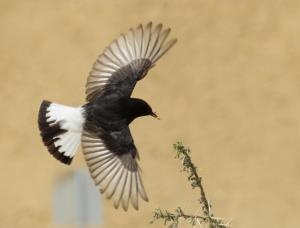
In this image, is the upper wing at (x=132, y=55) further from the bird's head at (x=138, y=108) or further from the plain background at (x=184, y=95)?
the plain background at (x=184, y=95)

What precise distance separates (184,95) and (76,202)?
28.5 ft

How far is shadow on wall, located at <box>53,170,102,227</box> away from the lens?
3318 millimetres

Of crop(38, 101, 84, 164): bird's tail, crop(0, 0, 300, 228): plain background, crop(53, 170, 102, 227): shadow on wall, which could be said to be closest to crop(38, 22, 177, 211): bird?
crop(38, 101, 84, 164): bird's tail

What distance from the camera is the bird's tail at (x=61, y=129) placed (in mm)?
6188

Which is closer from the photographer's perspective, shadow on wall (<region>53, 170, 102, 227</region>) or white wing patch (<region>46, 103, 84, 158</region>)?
shadow on wall (<region>53, 170, 102, 227</region>)

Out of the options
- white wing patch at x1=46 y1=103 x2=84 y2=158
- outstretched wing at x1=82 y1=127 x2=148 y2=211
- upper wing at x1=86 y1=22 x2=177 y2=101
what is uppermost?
upper wing at x1=86 y1=22 x2=177 y2=101

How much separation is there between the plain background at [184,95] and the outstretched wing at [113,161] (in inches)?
218

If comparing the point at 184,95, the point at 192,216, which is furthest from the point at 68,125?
the point at 184,95

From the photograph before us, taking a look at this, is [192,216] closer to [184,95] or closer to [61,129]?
[61,129]

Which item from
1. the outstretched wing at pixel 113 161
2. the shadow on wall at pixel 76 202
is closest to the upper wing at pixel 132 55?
the outstretched wing at pixel 113 161

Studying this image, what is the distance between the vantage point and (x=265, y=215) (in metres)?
11.8

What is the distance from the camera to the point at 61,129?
6375mm

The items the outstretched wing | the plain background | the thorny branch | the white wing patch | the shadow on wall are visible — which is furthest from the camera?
the plain background

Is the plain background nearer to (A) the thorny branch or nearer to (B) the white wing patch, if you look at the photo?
(B) the white wing patch
